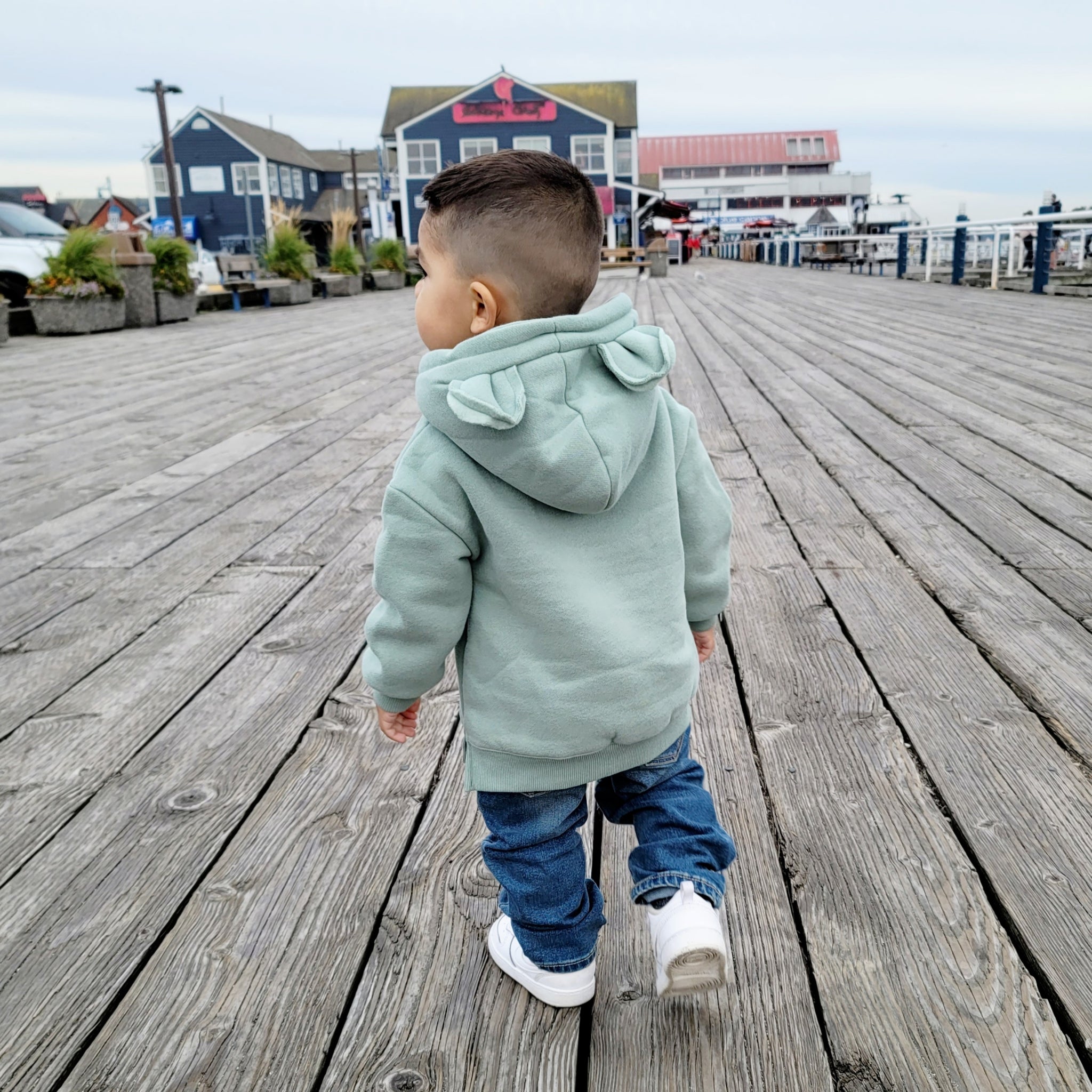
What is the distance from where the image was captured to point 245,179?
43469 millimetres

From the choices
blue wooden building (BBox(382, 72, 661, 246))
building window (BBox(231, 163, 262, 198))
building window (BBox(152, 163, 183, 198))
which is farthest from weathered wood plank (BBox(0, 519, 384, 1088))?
building window (BBox(231, 163, 262, 198))

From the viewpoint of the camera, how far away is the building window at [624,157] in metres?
37.4

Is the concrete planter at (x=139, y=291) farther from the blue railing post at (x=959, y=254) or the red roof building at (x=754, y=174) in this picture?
the red roof building at (x=754, y=174)

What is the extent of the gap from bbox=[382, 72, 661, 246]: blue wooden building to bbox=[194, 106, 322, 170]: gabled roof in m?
9.17

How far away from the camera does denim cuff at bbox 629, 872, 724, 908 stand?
124 cm

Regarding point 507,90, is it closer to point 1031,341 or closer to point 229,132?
point 229,132

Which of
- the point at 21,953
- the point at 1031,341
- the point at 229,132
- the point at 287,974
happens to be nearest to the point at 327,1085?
the point at 287,974

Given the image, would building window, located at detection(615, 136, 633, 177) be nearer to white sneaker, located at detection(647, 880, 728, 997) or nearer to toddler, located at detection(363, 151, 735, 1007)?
toddler, located at detection(363, 151, 735, 1007)

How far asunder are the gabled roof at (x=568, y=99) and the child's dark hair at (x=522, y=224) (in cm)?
3762

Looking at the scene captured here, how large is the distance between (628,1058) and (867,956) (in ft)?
1.11

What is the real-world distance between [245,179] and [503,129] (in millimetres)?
13052

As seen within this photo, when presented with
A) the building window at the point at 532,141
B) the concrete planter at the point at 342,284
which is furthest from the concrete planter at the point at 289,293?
the building window at the point at 532,141

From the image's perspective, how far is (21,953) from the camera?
1.37 metres

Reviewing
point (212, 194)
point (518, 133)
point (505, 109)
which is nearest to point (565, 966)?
point (518, 133)
